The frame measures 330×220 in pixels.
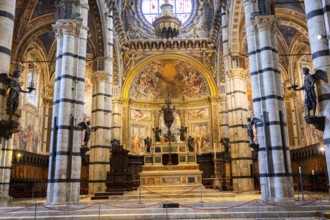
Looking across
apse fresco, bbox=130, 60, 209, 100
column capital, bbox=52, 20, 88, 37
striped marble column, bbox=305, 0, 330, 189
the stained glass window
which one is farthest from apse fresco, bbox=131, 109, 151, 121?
striped marble column, bbox=305, 0, 330, 189

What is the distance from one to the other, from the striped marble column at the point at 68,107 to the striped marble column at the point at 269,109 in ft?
24.1

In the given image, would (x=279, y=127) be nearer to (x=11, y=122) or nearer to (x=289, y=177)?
(x=289, y=177)

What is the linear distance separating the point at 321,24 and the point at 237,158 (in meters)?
10.8

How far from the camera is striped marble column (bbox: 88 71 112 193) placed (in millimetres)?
18141

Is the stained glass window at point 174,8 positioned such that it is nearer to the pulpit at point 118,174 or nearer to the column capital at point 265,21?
the pulpit at point 118,174

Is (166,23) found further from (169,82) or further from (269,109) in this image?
(269,109)

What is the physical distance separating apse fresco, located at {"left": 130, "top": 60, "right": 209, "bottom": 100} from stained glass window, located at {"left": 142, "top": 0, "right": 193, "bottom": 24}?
16.0 ft

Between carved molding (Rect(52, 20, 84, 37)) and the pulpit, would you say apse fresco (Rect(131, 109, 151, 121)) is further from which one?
carved molding (Rect(52, 20, 84, 37))

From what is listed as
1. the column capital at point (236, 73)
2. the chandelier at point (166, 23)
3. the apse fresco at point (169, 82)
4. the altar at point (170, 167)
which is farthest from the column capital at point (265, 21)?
the apse fresco at point (169, 82)

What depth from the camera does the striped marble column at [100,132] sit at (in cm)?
1814

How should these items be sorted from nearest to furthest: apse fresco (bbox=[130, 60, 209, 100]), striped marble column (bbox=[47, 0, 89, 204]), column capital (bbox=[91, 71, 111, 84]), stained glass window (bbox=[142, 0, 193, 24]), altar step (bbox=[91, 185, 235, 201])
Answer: striped marble column (bbox=[47, 0, 89, 204]) < altar step (bbox=[91, 185, 235, 201]) < column capital (bbox=[91, 71, 111, 84]) < apse fresco (bbox=[130, 60, 209, 100]) < stained glass window (bbox=[142, 0, 193, 24])

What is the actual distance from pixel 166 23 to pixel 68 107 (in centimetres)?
1608

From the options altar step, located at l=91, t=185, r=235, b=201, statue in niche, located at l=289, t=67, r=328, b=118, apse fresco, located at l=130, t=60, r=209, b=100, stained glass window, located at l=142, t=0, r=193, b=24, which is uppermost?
stained glass window, located at l=142, t=0, r=193, b=24

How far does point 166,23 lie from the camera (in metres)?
26.8
